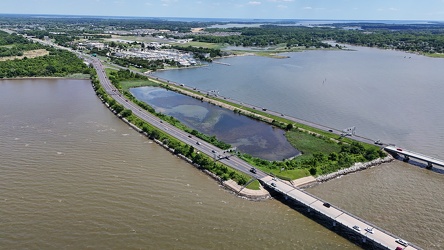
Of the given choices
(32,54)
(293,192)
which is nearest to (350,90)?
(293,192)

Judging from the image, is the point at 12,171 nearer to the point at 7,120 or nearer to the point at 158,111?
the point at 7,120

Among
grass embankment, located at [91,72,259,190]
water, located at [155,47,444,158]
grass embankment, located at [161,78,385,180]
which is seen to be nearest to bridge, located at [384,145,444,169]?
grass embankment, located at [161,78,385,180]

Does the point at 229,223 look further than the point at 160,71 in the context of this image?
No

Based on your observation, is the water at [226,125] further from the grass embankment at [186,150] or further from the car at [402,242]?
the car at [402,242]

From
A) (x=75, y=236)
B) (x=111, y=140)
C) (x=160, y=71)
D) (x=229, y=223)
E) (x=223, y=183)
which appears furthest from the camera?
(x=160, y=71)

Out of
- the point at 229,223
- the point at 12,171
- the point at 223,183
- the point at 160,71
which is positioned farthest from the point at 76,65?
the point at 229,223

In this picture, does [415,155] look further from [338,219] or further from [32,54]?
[32,54]

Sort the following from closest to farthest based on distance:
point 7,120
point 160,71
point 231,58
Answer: point 7,120, point 160,71, point 231,58
